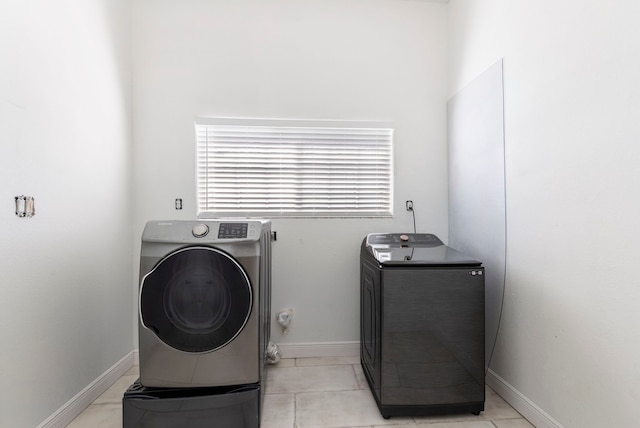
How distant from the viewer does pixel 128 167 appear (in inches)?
86.0

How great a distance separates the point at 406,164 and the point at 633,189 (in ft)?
4.60

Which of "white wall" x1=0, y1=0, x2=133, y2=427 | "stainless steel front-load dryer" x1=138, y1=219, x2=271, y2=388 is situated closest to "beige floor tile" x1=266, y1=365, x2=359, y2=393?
"stainless steel front-load dryer" x1=138, y1=219, x2=271, y2=388

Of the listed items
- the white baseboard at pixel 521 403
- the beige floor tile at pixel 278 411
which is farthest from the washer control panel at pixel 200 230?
the white baseboard at pixel 521 403

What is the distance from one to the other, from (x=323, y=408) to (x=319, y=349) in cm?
61

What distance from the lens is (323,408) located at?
1.71 metres

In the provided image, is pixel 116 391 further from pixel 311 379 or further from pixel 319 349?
pixel 319 349

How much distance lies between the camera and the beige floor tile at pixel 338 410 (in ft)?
5.21

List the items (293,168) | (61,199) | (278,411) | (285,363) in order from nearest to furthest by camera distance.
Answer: (61,199) → (278,411) → (285,363) → (293,168)

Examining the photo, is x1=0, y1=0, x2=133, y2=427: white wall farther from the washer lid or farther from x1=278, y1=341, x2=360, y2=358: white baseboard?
the washer lid

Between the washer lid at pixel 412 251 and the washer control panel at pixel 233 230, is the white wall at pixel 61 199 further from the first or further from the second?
the washer lid at pixel 412 251

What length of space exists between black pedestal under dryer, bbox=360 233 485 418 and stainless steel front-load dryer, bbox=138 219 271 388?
26.4 inches

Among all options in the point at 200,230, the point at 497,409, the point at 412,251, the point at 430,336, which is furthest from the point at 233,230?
the point at 497,409

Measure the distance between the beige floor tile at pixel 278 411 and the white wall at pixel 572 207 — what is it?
1240mm

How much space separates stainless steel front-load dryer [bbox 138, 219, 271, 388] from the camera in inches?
56.8
